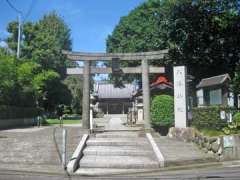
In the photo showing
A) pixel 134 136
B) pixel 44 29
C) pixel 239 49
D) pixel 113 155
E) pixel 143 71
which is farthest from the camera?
pixel 44 29

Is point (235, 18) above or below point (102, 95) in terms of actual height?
above

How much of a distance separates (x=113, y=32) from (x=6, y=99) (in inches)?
873

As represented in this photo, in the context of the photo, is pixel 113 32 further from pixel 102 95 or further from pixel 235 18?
pixel 235 18

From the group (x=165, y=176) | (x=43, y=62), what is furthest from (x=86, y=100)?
(x=43, y=62)

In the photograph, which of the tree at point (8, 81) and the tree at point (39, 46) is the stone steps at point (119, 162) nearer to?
the tree at point (8, 81)

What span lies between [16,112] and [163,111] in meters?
19.6

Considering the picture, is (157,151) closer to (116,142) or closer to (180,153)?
(180,153)

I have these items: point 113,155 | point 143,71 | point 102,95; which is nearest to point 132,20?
point 102,95

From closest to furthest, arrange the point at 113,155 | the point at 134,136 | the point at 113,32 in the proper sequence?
→ the point at 113,155 < the point at 134,136 < the point at 113,32

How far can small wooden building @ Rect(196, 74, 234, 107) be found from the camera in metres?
26.3

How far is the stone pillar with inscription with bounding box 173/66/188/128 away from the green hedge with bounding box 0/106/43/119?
1787cm

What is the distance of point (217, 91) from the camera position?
2739 cm

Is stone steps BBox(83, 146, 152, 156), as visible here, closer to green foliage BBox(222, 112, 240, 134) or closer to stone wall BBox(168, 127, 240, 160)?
stone wall BBox(168, 127, 240, 160)

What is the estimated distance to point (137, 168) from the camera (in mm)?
16469
